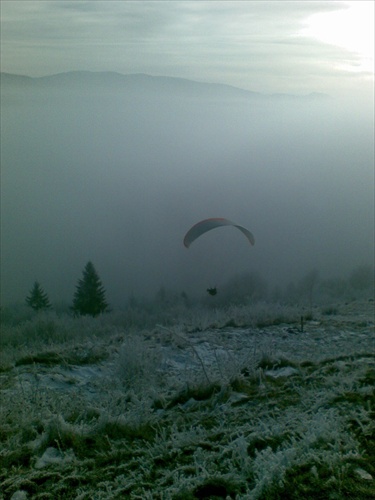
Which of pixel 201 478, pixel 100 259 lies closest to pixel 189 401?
pixel 201 478

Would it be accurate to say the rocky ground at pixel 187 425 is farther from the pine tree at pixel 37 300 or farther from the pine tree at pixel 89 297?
the pine tree at pixel 37 300

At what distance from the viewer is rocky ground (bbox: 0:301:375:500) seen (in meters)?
3.48

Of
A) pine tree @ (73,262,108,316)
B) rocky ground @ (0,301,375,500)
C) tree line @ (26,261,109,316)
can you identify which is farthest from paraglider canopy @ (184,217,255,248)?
pine tree @ (73,262,108,316)

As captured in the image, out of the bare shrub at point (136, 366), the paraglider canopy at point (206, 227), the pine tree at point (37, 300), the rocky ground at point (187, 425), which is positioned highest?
the paraglider canopy at point (206, 227)

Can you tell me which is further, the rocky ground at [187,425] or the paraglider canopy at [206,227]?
the paraglider canopy at [206,227]

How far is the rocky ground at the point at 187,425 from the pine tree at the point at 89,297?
29424 mm

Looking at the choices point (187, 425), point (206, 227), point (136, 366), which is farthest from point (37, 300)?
point (187, 425)

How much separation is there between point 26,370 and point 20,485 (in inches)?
118

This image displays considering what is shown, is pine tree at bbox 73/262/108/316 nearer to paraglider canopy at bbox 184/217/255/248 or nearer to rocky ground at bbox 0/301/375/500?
paraglider canopy at bbox 184/217/255/248

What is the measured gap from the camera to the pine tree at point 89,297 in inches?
1436

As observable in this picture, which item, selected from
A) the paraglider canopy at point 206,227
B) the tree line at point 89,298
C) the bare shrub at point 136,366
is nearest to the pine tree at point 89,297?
the tree line at point 89,298

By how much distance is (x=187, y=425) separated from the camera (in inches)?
182

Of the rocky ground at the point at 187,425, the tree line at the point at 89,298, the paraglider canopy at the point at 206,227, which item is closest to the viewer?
the rocky ground at the point at 187,425

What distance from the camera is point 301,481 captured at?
3398 millimetres
